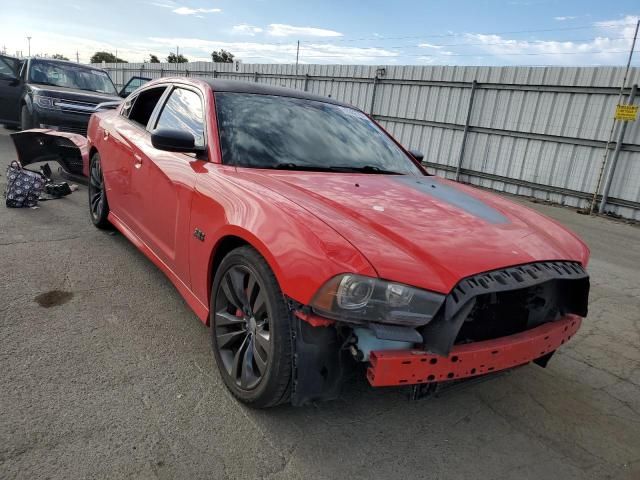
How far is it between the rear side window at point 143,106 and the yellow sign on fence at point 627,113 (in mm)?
8684

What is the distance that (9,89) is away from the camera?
1129 centimetres

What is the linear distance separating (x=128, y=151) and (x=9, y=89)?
979 centimetres

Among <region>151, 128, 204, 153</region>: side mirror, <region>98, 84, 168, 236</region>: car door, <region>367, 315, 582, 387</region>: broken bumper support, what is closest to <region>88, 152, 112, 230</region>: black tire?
<region>98, 84, 168, 236</region>: car door

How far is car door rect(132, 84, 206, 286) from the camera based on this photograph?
293 centimetres

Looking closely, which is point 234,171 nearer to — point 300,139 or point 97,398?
point 300,139

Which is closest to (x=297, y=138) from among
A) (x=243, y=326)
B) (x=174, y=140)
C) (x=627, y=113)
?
(x=174, y=140)

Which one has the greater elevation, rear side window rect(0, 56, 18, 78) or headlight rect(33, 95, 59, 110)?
rear side window rect(0, 56, 18, 78)

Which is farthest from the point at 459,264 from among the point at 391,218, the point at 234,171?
A: the point at 234,171

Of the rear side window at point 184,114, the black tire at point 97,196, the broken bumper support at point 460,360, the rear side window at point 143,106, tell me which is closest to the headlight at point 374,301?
the broken bumper support at point 460,360

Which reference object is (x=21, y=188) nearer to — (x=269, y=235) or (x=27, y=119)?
(x=269, y=235)

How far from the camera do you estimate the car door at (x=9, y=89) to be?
11086mm

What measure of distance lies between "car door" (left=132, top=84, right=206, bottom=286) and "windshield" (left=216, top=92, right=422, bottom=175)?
0.20 metres

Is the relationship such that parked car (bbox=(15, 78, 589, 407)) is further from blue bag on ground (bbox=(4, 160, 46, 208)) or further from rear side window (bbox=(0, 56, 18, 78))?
rear side window (bbox=(0, 56, 18, 78))

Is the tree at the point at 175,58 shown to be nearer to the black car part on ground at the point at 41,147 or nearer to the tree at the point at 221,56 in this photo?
the tree at the point at 221,56
